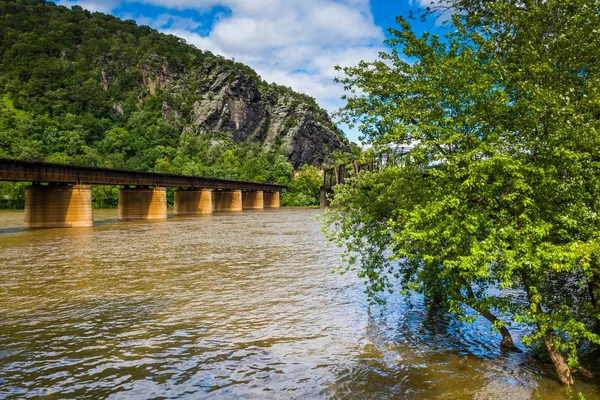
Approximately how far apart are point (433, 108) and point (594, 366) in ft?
19.6

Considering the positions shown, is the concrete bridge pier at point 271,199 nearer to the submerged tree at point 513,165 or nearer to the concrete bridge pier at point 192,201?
the concrete bridge pier at point 192,201

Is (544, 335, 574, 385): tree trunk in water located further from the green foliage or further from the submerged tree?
the green foliage


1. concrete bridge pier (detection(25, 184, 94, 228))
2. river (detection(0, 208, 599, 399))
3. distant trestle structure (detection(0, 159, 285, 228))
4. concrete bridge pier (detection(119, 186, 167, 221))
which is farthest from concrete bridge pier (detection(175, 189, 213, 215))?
river (detection(0, 208, 599, 399))

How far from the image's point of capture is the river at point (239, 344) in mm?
7672

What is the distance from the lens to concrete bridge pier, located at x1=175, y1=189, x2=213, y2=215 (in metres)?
86.8

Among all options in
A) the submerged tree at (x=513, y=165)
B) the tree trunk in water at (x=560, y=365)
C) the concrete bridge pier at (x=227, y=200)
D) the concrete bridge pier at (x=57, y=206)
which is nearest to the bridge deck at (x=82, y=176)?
the concrete bridge pier at (x=57, y=206)

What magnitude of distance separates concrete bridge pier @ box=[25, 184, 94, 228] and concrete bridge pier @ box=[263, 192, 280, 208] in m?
85.4

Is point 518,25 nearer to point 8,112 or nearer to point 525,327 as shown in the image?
point 525,327

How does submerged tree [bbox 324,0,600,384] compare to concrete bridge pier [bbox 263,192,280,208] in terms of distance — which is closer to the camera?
submerged tree [bbox 324,0,600,384]

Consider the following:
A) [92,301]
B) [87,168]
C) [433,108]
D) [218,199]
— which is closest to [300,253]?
[92,301]

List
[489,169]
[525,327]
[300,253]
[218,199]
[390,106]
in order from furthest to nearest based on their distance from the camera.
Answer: [218,199], [300,253], [525,327], [390,106], [489,169]

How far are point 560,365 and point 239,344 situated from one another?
644 centimetres

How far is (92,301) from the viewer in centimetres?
1430

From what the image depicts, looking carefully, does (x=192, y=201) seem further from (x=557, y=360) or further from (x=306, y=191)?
(x=557, y=360)
